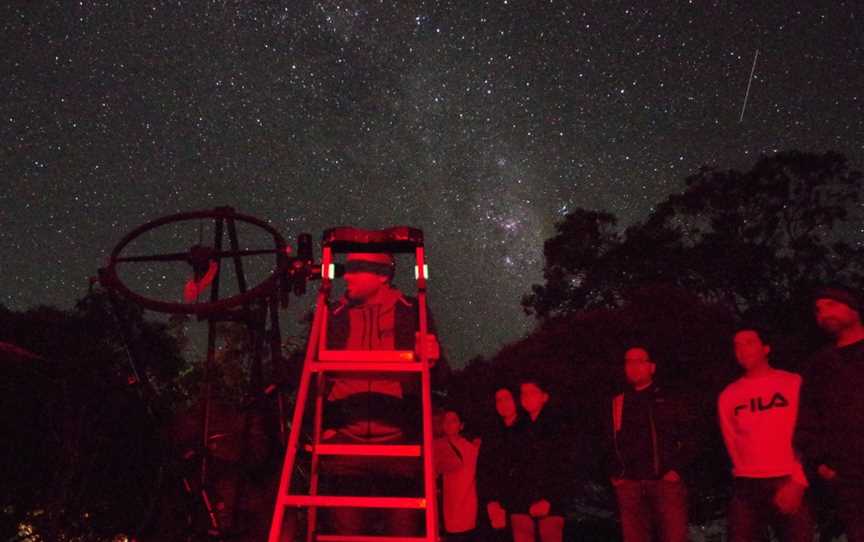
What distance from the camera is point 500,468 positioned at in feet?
17.9

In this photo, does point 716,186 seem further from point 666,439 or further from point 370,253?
point 370,253

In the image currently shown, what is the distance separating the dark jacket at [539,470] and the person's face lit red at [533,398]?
0.12 meters

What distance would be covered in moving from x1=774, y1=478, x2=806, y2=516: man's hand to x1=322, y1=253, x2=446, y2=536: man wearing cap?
7.72 feet

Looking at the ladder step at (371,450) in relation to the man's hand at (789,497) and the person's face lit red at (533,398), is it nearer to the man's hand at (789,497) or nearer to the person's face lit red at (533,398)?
the person's face lit red at (533,398)

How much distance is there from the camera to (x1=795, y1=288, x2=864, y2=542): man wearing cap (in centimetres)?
387

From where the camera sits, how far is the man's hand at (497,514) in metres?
5.49

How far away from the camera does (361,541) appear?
10.9 ft

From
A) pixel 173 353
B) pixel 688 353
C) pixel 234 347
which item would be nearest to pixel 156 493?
pixel 688 353

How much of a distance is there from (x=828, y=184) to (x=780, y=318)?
5.63m

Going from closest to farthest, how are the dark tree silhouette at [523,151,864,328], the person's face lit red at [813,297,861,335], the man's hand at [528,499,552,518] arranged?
the person's face lit red at [813,297,861,335]
the man's hand at [528,499,552,518]
the dark tree silhouette at [523,151,864,328]

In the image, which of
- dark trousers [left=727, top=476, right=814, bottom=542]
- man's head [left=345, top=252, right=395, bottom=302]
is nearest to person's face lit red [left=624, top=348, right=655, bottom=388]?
dark trousers [left=727, top=476, right=814, bottom=542]

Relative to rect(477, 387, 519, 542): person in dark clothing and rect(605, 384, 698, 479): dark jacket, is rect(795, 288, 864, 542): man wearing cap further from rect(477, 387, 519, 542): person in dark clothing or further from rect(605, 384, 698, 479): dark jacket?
rect(477, 387, 519, 542): person in dark clothing

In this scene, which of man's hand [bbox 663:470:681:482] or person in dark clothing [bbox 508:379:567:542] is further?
person in dark clothing [bbox 508:379:567:542]

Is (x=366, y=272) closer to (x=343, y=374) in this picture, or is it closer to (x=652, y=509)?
(x=343, y=374)
